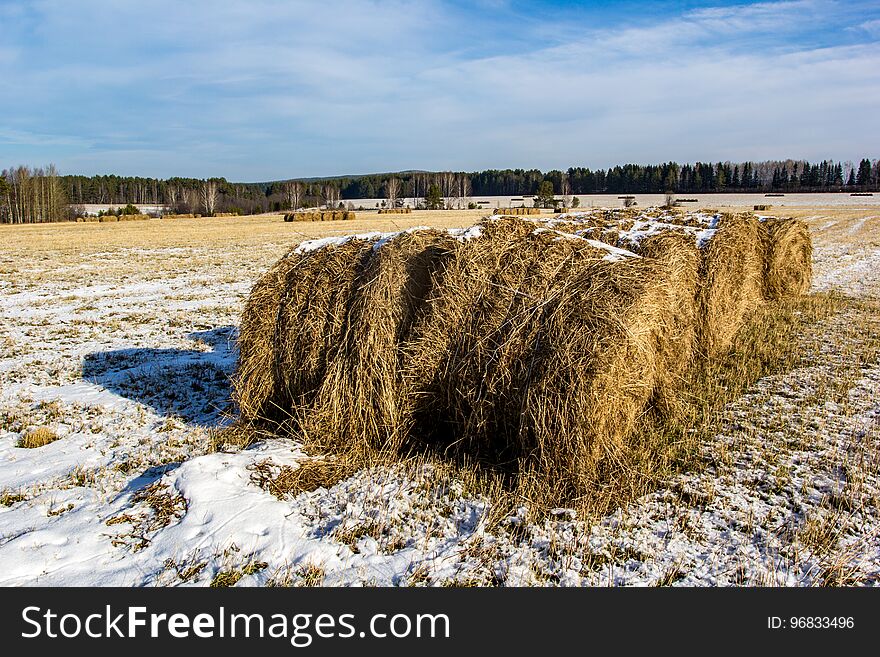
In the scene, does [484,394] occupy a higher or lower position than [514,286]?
lower

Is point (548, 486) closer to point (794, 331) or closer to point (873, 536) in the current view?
point (873, 536)

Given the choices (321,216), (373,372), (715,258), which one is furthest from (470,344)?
(321,216)

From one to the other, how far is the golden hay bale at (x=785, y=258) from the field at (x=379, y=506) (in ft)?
17.6

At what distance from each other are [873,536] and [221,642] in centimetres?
451

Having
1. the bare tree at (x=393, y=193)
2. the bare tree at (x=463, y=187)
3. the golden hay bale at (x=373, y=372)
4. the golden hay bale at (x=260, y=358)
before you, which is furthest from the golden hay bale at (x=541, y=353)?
the bare tree at (x=463, y=187)

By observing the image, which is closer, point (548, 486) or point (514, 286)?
point (548, 486)

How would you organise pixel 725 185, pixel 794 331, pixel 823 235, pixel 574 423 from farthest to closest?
pixel 725 185 → pixel 823 235 → pixel 794 331 → pixel 574 423

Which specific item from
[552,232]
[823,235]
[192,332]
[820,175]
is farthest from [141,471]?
[820,175]

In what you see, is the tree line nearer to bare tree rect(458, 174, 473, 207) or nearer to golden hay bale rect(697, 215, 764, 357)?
bare tree rect(458, 174, 473, 207)

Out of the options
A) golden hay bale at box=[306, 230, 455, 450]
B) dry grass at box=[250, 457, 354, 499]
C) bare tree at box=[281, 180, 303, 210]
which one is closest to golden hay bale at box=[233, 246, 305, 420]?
golden hay bale at box=[306, 230, 455, 450]

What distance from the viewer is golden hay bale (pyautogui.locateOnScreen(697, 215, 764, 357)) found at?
28.4 ft

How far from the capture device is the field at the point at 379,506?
12.2 ft

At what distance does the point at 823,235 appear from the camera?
3180cm

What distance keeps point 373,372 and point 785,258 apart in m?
12.0
